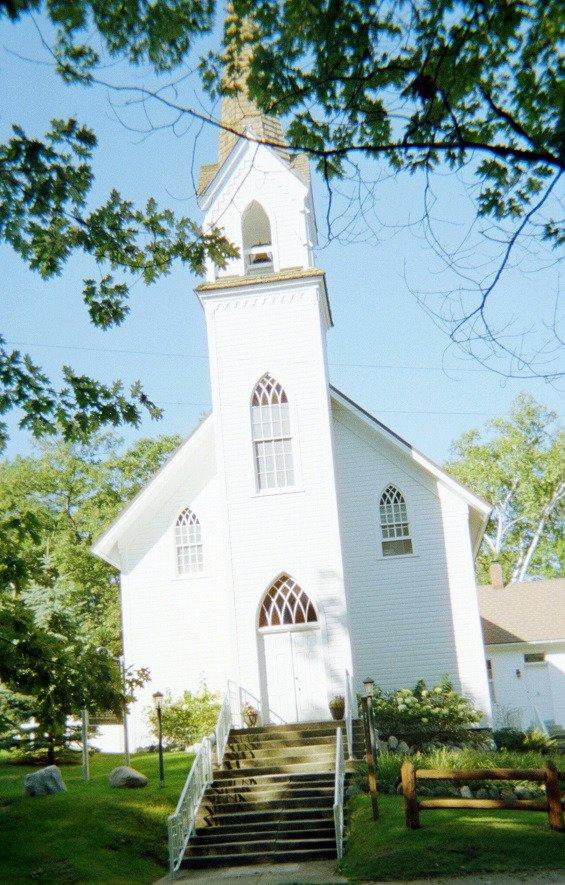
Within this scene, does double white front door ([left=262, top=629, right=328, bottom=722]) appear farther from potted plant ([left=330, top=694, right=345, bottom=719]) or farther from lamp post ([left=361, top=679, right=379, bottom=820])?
lamp post ([left=361, top=679, right=379, bottom=820])

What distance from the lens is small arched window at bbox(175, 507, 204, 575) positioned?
2175cm

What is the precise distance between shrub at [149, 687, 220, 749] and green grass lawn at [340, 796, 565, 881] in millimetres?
6454

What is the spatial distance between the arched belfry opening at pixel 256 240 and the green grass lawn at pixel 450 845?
1347cm

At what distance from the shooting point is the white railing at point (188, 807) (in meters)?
12.9

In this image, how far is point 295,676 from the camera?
1886 centimetres

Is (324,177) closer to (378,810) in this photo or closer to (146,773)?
(378,810)

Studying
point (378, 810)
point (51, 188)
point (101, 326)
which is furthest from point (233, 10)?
point (378, 810)

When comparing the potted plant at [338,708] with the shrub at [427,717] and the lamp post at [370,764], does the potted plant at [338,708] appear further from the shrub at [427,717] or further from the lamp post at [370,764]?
the lamp post at [370,764]

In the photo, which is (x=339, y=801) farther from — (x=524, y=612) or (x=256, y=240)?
(x=524, y=612)

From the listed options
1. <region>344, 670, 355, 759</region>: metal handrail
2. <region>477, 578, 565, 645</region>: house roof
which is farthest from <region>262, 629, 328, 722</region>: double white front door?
<region>477, 578, 565, 645</region>: house roof

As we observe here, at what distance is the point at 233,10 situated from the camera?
21.0 ft

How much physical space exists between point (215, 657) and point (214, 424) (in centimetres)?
582

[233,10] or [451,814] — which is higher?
[233,10]

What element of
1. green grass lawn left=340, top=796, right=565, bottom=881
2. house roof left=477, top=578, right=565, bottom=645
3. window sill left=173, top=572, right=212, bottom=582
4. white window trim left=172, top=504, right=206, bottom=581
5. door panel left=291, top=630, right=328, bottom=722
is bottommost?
green grass lawn left=340, top=796, right=565, bottom=881
